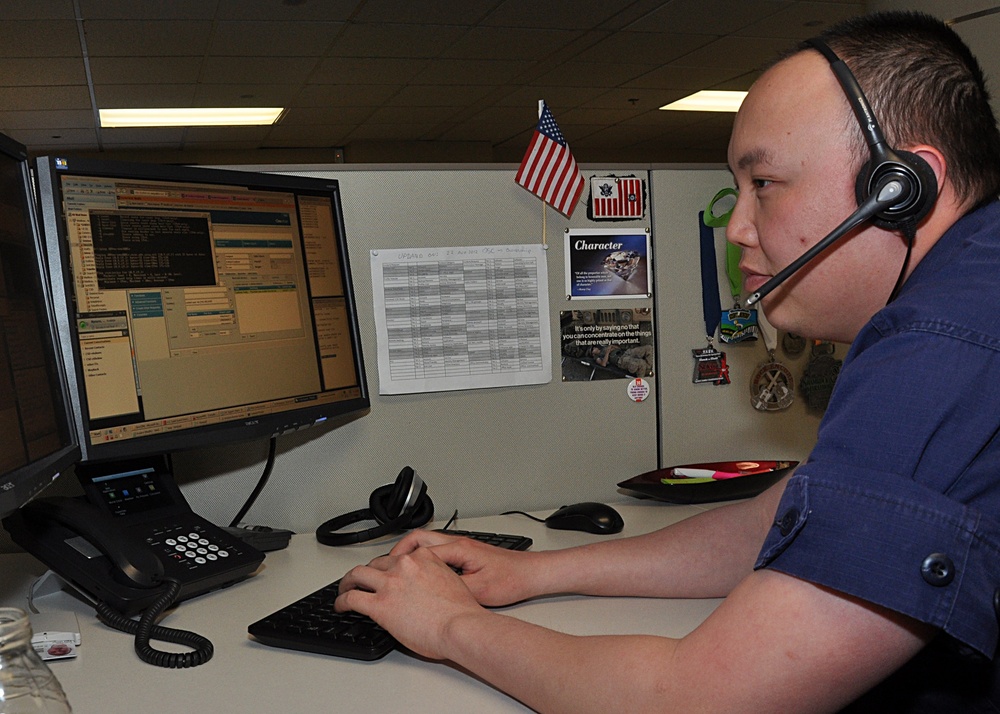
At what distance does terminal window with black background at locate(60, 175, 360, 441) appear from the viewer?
1.07 meters

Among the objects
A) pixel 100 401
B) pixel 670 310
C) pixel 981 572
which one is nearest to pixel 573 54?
pixel 670 310

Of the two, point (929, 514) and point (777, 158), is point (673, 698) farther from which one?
point (777, 158)

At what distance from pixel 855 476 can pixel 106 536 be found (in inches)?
32.3

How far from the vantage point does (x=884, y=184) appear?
2.29 feet

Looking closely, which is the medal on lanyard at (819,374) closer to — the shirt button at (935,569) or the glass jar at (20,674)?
the shirt button at (935,569)

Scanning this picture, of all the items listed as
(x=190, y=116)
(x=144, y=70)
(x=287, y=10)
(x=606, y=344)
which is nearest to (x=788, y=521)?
(x=606, y=344)

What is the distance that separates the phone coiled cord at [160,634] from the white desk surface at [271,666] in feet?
0.03

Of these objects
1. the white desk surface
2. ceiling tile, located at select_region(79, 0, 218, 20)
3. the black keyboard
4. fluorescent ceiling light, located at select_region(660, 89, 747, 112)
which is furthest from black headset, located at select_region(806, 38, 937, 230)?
fluorescent ceiling light, located at select_region(660, 89, 747, 112)

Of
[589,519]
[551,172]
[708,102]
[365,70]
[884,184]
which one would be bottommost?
[589,519]

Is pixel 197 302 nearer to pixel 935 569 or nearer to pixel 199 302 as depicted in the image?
pixel 199 302

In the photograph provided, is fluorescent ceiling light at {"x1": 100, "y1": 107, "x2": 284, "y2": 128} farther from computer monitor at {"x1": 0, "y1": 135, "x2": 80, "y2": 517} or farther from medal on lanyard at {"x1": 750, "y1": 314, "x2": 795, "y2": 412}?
computer monitor at {"x1": 0, "y1": 135, "x2": 80, "y2": 517}

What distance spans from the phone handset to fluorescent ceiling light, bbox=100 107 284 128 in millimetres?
6731

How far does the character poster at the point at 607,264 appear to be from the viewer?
146 cm

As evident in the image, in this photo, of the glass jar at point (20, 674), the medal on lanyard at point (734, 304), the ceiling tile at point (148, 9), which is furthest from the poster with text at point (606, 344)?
the ceiling tile at point (148, 9)
